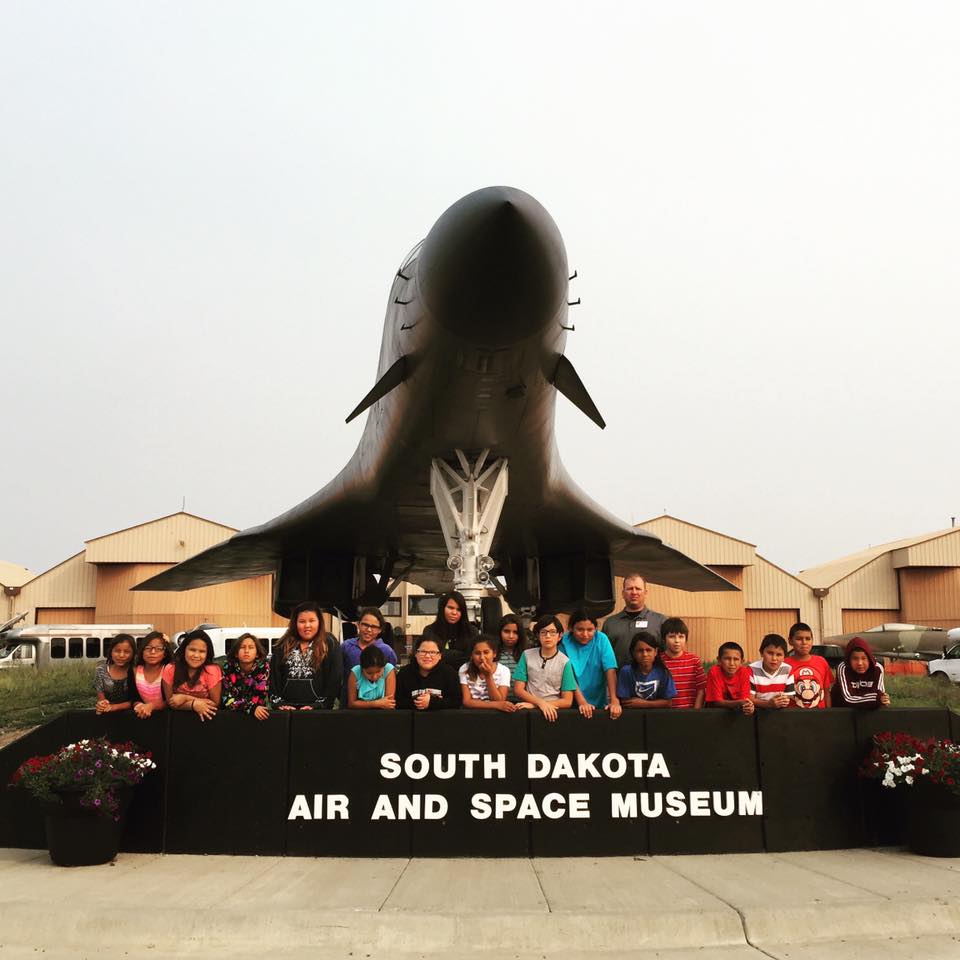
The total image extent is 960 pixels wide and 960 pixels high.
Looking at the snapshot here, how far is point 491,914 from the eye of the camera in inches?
143

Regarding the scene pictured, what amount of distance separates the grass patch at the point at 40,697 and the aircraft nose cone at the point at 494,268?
7274 millimetres

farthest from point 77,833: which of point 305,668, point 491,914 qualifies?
point 491,914

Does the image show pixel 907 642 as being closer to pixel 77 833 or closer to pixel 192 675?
pixel 192 675

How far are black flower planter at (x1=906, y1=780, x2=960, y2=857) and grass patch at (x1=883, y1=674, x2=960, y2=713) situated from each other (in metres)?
9.75

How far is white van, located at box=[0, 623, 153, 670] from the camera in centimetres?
2564

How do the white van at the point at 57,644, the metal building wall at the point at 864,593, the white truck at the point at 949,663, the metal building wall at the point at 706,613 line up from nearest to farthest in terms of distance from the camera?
the white truck at the point at 949,663 → the white van at the point at 57,644 → the metal building wall at the point at 706,613 → the metal building wall at the point at 864,593

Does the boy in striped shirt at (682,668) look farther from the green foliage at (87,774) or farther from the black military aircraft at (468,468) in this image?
the green foliage at (87,774)

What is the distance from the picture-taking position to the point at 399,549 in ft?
46.4

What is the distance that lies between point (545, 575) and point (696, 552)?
18695 mm

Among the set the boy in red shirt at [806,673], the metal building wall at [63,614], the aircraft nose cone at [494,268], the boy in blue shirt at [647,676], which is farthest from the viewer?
the metal building wall at [63,614]

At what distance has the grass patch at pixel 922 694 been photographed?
14.2 m

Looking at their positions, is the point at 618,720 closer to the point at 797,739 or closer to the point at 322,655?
the point at 797,739

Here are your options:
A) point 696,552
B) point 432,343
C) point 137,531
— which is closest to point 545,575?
point 432,343

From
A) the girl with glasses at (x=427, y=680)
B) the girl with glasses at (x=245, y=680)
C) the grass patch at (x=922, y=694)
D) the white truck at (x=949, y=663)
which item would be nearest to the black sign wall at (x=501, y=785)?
the girl with glasses at (x=245, y=680)
